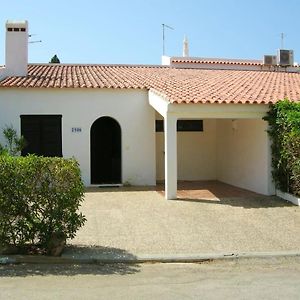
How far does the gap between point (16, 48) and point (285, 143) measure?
11566 millimetres

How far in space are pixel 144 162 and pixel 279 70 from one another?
13830 mm

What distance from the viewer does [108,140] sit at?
1833cm

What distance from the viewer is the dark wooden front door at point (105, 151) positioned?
59.3 ft

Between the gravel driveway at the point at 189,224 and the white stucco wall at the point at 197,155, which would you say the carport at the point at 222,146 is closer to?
the white stucco wall at the point at 197,155

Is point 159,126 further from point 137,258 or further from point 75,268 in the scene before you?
point 75,268

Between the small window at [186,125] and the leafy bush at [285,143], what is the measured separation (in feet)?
17.1

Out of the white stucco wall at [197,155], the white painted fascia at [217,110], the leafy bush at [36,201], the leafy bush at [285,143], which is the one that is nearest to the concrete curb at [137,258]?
the leafy bush at [36,201]

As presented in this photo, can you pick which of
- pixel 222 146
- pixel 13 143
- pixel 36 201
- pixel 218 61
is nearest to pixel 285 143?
pixel 222 146

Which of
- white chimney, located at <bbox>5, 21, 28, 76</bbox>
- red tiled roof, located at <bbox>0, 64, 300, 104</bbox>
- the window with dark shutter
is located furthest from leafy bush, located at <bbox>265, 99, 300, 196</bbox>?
white chimney, located at <bbox>5, 21, 28, 76</bbox>

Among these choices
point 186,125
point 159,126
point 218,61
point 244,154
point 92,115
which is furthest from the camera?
point 218,61

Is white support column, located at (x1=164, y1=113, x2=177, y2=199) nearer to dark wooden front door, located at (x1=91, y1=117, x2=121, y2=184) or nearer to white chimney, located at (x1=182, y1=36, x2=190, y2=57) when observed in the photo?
dark wooden front door, located at (x1=91, y1=117, x2=121, y2=184)

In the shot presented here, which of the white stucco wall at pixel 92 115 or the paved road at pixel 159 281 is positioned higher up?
the white stucco wall at pixel 92 115

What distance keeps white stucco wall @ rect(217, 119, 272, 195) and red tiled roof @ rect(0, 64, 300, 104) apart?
3.94 feet

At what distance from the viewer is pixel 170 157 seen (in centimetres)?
1388
